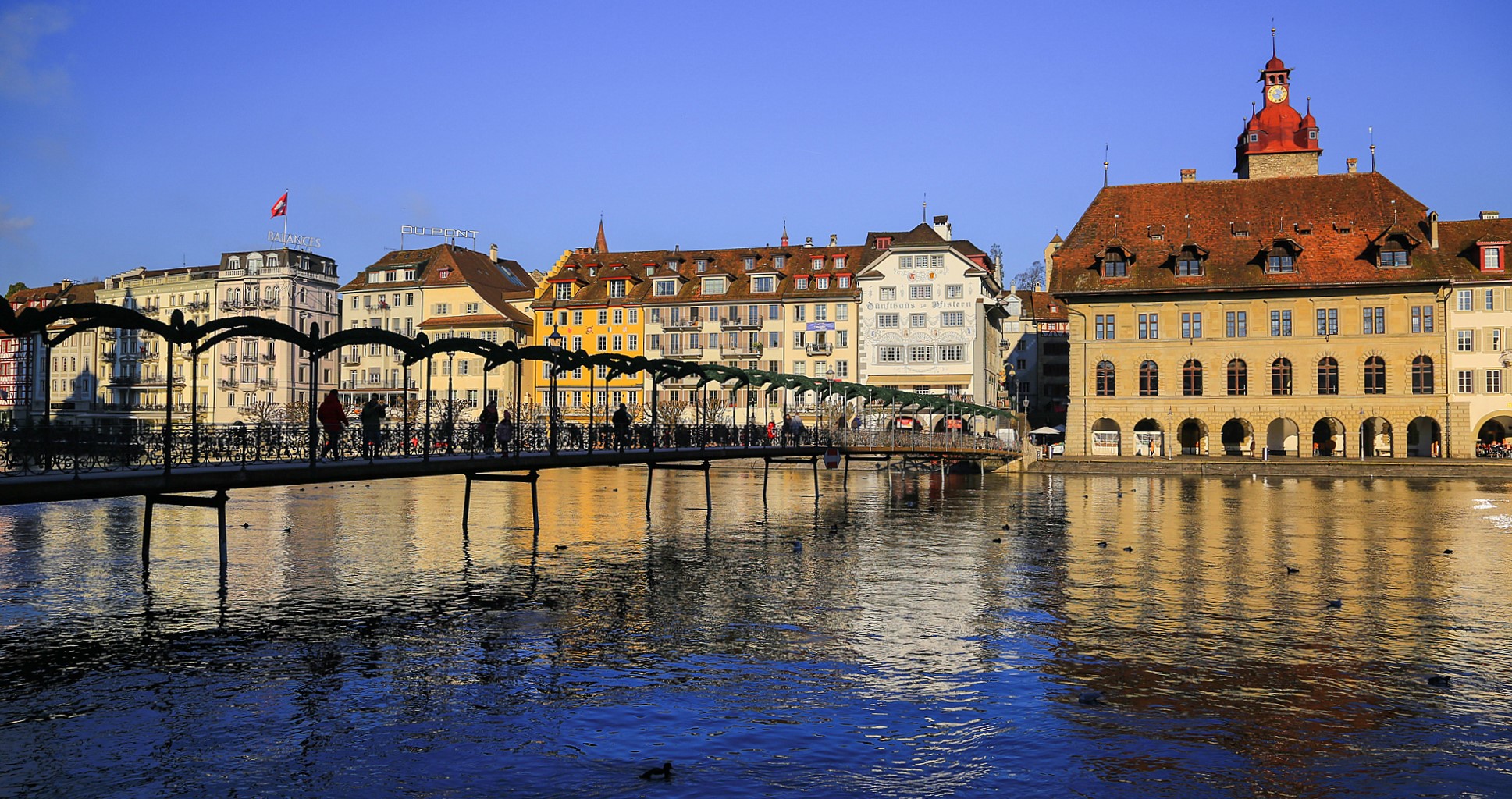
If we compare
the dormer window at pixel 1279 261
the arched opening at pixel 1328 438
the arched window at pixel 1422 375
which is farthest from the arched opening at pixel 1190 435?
the arched window at pixel 1422 375

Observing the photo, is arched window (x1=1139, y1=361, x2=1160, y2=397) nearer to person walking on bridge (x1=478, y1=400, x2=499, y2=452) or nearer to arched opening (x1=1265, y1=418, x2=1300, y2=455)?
arched opening (x1=1265, y1=418, x2=1300, y2=455)

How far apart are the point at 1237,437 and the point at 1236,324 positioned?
374 inches

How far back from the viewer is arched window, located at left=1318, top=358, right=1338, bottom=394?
84.4 meters

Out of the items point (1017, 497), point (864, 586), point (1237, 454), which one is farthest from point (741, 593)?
point (1237, 454)

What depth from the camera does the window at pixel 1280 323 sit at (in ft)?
281

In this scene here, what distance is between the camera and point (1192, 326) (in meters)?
87.3

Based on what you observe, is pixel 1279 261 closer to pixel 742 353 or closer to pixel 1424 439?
pixel 1424 439

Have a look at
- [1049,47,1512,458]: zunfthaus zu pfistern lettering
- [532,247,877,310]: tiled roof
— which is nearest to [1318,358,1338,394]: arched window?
[1049,47,1512,458]: zunfthaus zu pfistern lettering

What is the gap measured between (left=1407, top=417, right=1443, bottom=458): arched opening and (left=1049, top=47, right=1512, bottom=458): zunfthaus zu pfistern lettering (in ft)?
0.49

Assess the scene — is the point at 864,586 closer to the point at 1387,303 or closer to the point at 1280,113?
the point at 1387,303

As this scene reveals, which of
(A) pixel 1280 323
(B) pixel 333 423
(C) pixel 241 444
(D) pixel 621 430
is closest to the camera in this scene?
(C) pixel 241 444

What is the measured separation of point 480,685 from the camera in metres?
18.1

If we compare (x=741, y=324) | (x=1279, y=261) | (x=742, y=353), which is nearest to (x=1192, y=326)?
(x=1279, y=261)

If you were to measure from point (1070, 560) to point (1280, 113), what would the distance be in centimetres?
8708
